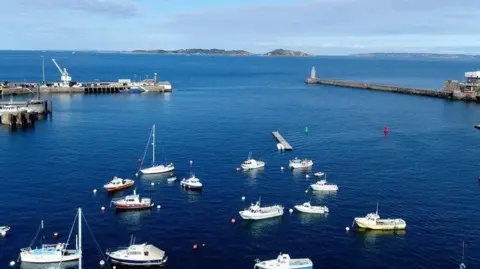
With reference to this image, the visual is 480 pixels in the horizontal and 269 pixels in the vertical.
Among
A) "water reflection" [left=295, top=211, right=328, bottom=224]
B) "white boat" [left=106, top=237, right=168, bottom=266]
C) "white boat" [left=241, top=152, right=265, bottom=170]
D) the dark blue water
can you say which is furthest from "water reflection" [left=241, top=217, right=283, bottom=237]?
"white boat" [left=241, top=152, right=265, bottom=170]

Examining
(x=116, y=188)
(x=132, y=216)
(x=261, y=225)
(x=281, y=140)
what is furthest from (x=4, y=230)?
(x=281, y=140)

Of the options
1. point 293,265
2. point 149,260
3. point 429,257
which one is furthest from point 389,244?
point 149,260

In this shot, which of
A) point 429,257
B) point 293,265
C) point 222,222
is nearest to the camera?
point 293,265

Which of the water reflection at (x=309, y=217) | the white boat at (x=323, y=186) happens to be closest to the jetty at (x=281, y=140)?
the white boat at (x=323, y=186)

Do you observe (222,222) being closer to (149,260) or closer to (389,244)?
(149,260)

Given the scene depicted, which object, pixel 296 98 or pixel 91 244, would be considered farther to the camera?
pixel 296 98

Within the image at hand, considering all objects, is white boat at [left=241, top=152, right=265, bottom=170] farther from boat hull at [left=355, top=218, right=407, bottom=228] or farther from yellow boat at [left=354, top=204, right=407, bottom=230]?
boat hull at [left=355, top=218, right=407, bottom=228]

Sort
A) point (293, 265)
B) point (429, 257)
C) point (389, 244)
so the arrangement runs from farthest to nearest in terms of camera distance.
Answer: point (389, 244)
point (429, 257)
point (293, 265)
